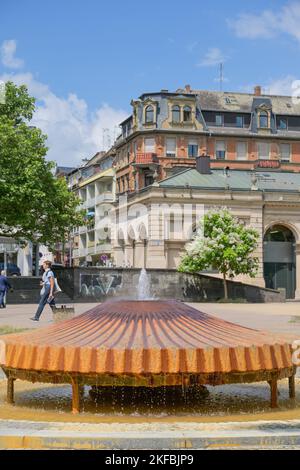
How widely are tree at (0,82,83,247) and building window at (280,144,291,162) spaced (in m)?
37.6

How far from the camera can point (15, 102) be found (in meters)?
37.2

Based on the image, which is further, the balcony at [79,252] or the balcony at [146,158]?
the balcony at [79,252]

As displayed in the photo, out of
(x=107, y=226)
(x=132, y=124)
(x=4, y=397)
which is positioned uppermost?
(x=132, y=124)

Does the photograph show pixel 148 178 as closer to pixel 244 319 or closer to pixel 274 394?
pixel 244 319

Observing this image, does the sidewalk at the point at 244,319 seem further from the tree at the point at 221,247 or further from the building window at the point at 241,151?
the building window at the point at 241,151

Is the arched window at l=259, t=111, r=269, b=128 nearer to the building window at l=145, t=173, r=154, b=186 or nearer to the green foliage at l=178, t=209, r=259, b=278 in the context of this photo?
the building window at l=145, t=173, r=154, b=186

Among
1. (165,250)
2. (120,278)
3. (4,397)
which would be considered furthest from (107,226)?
(4,397)

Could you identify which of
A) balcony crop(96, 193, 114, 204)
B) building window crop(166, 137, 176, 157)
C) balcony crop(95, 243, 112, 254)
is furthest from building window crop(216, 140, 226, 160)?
balcony crop(96, 193, 114, 204)

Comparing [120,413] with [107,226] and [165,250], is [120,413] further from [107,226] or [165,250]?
[107,226]

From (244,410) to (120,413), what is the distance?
125 centimetres

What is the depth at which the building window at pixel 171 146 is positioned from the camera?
6906 centimetres

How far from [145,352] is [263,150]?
6685cm

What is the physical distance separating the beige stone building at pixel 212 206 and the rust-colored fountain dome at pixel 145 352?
42.7m

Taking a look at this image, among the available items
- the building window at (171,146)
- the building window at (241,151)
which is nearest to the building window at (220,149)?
the building window at (241,151)
